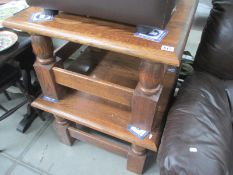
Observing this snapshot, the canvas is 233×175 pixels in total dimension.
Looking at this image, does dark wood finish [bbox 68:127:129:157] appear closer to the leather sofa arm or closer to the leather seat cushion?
the leather sofa arm

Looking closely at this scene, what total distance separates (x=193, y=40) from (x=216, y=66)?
51 cm

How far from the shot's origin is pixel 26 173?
113 cm

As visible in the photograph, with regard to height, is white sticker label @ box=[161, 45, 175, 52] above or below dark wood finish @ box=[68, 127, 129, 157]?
above

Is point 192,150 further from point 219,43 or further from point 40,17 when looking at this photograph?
point 40,17

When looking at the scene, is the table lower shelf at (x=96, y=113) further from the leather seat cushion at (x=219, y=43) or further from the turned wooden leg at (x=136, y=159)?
the leather seat cushion at (x=219, y=43)

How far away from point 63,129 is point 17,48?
46 cm

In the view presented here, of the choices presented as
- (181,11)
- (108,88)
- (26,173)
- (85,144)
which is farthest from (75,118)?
(181,11)

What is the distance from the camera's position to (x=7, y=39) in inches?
39.7

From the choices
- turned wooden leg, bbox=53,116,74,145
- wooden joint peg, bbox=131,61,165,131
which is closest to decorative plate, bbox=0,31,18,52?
turned wooden leg, bbox=53,116,74,145

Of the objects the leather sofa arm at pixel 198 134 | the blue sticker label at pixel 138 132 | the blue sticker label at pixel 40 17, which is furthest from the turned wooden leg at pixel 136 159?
the blue sticker label at pixel 40 17

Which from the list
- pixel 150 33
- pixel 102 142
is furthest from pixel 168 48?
pixel 102 142

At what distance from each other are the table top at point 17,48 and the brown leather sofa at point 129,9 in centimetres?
44

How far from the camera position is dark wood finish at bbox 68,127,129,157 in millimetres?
1034

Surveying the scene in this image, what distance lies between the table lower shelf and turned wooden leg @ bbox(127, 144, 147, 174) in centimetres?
13
